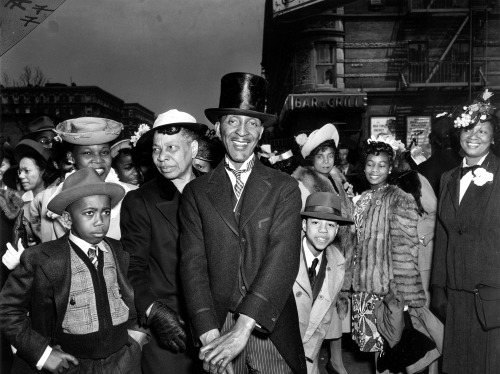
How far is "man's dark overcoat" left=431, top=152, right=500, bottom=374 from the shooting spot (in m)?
3.74

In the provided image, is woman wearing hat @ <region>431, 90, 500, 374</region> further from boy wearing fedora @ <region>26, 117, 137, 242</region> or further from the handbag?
boy wearing fedora @ <region>26, 117, 137, 242</region>

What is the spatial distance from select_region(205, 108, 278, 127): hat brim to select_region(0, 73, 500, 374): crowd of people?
1 cm

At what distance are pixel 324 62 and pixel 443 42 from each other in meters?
5.17

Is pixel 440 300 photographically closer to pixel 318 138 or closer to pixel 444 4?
pixel 318 138

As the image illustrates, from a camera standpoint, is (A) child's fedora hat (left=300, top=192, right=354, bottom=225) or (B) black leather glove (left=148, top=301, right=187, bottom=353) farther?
(A) child's fedora hat (left=300, top=192, right=354, bottom=225)

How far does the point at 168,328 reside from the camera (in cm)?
303

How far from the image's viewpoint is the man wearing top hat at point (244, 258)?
260 centimetres

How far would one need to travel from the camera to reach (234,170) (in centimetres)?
295

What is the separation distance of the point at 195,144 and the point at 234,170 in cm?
76

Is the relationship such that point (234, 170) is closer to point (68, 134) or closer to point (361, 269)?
point (68, 134)

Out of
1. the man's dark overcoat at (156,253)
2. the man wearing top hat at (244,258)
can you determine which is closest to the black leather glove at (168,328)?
the man's dark overcoat at (156,253)

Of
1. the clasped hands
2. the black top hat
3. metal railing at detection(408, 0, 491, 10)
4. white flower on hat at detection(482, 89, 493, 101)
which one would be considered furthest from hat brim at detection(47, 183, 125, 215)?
Answer: metal railing at detection(408, 0, 491, 10)

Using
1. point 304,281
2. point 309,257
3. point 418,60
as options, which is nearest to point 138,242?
point 304,281

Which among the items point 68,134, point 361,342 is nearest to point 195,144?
point 68,134
